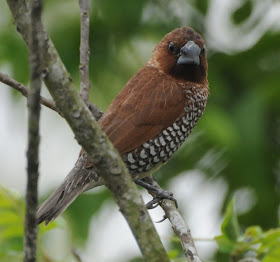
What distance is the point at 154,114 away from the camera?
432cm

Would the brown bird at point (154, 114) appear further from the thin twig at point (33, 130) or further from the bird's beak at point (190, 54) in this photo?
the thin twig at point (33, 130)

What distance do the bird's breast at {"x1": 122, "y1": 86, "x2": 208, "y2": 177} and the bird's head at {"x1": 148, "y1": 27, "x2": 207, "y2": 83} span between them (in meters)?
0.17

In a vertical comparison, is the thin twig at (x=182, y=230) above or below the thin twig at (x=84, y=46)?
below

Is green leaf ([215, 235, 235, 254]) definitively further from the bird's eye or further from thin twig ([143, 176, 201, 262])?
the bird's eye

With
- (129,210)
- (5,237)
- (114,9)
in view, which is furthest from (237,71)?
(129,210)

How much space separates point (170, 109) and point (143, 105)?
0.56 feet

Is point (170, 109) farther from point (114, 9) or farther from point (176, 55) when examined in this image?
point (114, 9)

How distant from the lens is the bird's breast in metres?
4.27

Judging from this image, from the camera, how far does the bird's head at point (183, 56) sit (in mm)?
4523

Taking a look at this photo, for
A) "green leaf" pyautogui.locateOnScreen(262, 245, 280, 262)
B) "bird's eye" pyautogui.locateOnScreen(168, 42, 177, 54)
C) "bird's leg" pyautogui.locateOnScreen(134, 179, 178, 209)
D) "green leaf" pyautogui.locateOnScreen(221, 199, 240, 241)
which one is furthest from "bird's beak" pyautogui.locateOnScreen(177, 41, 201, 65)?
"green leaf" pyautogui.locateOnScreen(262, 245, 280, 262)

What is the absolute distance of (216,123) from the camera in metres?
5.57

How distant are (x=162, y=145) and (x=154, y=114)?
0.64 feet

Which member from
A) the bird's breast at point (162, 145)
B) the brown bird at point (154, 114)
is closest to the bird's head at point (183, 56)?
the brown bird at point (154, 114)

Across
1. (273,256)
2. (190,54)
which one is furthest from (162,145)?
(273,256)
